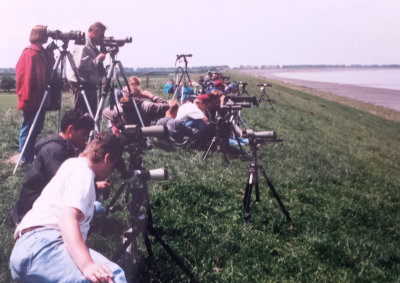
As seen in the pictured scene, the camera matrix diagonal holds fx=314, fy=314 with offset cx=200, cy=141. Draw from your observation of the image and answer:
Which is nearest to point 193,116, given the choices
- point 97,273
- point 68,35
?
point 68,35

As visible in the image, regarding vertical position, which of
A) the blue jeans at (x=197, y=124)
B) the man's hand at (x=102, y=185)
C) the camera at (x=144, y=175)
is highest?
the camera at (x=144, y=175)

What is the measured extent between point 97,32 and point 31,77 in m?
1.63

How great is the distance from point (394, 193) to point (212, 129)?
445 cm

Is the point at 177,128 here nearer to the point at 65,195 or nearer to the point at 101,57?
the point at 101,57

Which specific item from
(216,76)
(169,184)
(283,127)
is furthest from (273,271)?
(216,76)

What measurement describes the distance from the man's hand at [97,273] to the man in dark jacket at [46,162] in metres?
1.42

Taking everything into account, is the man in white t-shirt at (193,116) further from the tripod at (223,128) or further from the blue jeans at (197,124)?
the tripod at (223,128)

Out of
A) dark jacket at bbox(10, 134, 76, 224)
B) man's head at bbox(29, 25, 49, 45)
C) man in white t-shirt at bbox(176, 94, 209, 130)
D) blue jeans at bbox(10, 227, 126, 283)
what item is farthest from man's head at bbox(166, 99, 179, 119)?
blue jeans at bbox(10, 227, 126, 283)

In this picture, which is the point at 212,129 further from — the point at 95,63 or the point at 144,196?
the point at 144,196

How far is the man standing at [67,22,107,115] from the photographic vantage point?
603 centimetres

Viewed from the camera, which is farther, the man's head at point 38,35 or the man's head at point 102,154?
the man's head at point 38,35

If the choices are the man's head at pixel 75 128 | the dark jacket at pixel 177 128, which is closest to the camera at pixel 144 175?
the man's head at pixel 75 128

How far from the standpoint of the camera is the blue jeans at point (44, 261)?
6.61 feet

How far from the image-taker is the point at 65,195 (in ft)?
7.04
